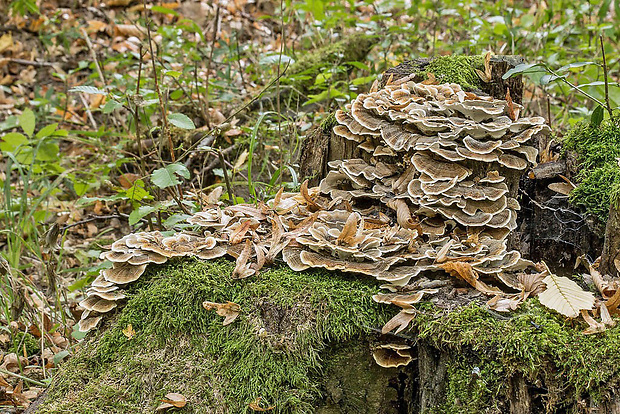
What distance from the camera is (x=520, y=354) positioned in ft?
8.14

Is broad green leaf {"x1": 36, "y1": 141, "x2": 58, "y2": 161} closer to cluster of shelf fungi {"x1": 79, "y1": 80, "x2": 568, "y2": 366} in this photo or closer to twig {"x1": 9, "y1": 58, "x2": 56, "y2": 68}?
cluster of shelf fungi {"x1": 79, "y1": 80, "x2": 568, "y2": 366}

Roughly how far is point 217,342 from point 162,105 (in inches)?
79.6

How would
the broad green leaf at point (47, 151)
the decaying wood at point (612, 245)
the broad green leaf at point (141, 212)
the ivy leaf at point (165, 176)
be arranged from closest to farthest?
the decaying wood at point (612, 245) < the ivy leaf at point (165, 176) < the broad green leaf at point (141, 212) < the broad green leaf at point (47, 151)

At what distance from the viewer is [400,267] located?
2945mm

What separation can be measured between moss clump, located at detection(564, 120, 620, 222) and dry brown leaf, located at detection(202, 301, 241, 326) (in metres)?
2.45

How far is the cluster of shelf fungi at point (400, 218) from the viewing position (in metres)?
2.92

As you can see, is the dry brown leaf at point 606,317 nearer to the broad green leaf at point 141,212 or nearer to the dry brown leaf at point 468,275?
the dry brown leaf at point 468,275

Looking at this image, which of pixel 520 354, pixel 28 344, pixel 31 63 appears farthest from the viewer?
pixel 31 63

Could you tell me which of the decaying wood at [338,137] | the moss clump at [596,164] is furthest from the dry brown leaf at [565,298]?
the decaying wood at [338,137]

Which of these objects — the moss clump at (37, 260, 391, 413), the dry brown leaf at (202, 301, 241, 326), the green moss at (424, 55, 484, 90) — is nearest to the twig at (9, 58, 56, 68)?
the green moss at (424, 55, 484, 90)

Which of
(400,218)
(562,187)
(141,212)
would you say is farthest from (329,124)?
(562,187)

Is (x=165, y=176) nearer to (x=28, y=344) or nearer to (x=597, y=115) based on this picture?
(x=28, y=344)

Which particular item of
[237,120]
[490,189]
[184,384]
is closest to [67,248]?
[237,120]

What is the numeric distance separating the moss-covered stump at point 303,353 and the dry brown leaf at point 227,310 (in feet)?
0.14
